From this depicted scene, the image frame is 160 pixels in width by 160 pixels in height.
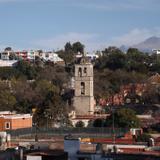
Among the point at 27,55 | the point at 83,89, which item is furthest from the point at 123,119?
the point at 27,55

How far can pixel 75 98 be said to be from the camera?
6253cm

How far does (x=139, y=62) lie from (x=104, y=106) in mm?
24229

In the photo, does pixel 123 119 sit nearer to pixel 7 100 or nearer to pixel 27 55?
pixel 7 100

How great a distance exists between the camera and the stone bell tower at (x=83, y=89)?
61938mm

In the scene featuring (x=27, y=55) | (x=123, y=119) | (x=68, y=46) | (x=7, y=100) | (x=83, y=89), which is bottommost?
(x=123, y=119)

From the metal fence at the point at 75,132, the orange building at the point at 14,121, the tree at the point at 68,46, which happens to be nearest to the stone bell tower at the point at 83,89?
the orange building at the point at 14,121

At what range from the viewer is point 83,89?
6238 centimetres

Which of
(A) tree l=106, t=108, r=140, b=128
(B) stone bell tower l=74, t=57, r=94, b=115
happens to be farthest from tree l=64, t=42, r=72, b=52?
(A) tree l=106, t=108, r=140, b=128

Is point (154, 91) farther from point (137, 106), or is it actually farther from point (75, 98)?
point (75, 98)

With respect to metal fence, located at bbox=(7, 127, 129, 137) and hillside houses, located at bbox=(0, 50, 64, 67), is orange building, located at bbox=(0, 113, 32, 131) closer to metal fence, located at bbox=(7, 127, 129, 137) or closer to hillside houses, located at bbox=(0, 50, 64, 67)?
metal fence, located at bbox=(7, 127, 129, 137)

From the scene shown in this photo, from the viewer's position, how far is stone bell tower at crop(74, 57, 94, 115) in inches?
2438

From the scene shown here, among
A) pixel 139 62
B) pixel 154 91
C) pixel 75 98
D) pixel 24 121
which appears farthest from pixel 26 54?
pixel 24 121

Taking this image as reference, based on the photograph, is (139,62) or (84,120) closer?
(84,120)

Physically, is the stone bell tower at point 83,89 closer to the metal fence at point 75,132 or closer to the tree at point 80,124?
the tree at point 80,124
